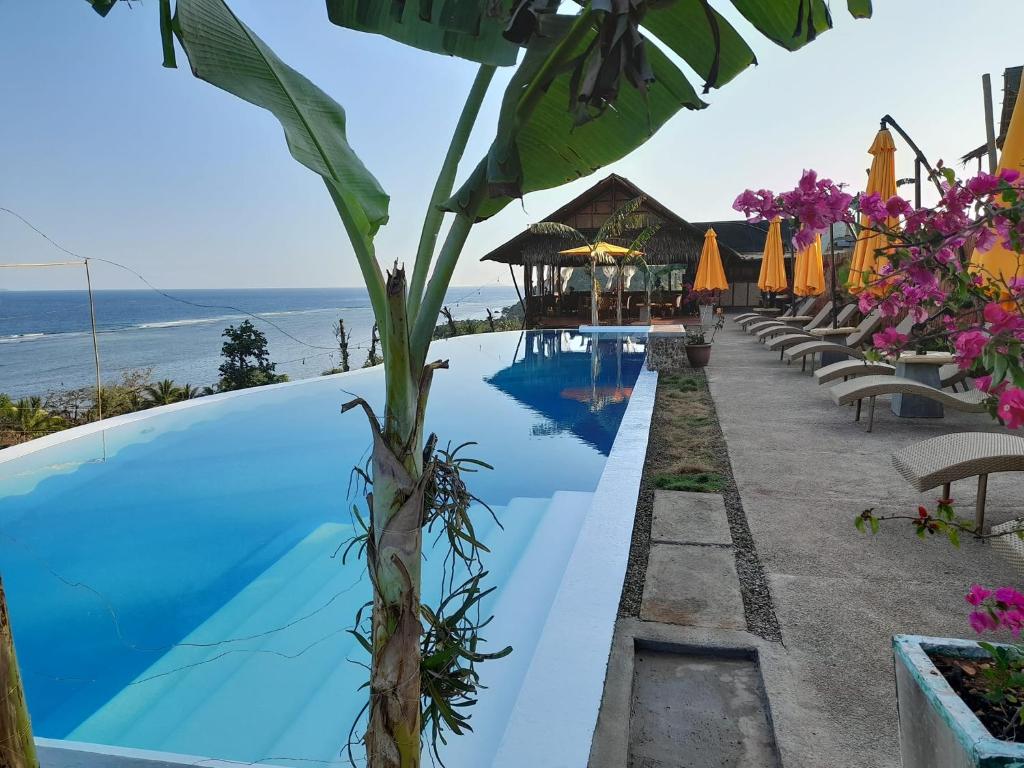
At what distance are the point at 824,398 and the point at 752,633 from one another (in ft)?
19.8

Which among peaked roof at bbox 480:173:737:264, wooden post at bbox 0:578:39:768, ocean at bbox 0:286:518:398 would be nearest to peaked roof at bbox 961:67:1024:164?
peaked roof at bbox 480:173:737:264

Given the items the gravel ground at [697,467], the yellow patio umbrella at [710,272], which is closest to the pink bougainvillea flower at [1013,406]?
the gravel ground at [697,467]

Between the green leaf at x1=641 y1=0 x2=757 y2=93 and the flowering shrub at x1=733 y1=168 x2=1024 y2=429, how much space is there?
652 millimetres

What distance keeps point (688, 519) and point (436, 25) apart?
3309 millimetres

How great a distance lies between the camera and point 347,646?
3.56 metres

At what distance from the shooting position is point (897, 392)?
19.3 ft

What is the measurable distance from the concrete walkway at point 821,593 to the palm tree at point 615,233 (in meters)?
13.8

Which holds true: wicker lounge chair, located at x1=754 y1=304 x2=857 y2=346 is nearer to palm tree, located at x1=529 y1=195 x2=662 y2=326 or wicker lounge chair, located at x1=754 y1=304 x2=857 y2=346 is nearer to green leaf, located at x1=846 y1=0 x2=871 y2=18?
palm tree, located at x1=529 y1=195 x2=662 y2=326

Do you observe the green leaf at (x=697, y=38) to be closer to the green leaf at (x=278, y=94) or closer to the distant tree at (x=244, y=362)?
the green leaf at (x=278, y=94)

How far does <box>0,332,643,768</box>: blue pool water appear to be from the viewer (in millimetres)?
3047

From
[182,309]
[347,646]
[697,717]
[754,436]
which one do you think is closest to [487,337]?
[754,436]

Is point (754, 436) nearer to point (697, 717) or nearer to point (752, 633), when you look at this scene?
point (752, 633)

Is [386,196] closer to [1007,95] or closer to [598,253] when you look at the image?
[1007,95]

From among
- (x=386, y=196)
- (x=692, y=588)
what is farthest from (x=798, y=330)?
(x=386, y=196)
